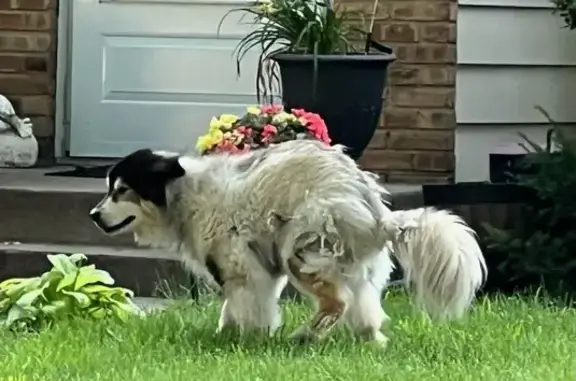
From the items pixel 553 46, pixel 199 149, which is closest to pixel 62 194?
pixel 199 149

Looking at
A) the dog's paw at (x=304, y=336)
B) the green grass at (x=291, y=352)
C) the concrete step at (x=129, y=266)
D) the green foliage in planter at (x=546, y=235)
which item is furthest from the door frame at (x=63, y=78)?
the dog's paw at (x=304, y=336)

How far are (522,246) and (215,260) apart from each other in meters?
2.06

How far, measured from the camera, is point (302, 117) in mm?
5496

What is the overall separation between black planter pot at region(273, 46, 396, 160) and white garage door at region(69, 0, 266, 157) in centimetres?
107

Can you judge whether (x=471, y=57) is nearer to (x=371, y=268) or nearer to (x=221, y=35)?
(x=221, y=35)

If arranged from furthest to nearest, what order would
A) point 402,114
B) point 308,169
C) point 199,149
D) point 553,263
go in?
point 402,114, point 553,263, point 199,149, point 308,169

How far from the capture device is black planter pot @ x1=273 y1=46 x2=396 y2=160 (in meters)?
5.96

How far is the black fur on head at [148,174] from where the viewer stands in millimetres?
4617

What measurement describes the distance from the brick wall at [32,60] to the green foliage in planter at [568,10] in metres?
2.73

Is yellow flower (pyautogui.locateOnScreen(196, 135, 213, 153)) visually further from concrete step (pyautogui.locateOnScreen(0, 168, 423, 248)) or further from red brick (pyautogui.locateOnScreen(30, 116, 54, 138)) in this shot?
red brick (pyautogui.locateOnScreen(30, 116, 54, 138))

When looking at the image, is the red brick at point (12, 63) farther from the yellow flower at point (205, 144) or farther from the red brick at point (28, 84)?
the yellow flower at point (205, 144)

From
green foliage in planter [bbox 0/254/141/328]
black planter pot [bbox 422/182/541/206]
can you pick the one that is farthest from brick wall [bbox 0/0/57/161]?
black planter pot [bbox 422/182/541/206]

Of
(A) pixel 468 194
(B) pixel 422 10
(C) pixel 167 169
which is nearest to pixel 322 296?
(C) pixel 167 169

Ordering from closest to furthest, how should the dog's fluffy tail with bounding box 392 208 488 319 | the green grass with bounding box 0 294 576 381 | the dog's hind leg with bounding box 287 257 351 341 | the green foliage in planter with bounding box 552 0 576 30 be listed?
1. the green grass with bounding box 0 294 576 381
2. the dog's fluffy tail with bounding box 392 208 488 319
3. the dog's hind leg with bounding box 287 257 351 341
4. the green foliage in planter with bounding box 552 0 576 30
